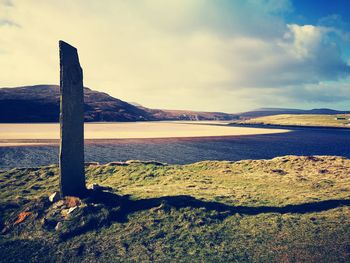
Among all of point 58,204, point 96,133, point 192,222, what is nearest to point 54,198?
point 58,204

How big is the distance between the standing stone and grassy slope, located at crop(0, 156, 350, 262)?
1821 millimetres

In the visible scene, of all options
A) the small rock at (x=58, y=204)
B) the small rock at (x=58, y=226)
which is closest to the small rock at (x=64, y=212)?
the small rock at (x=58, y=204)

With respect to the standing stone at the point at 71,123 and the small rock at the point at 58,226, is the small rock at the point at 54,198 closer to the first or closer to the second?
the standing stone at the point at 71,123

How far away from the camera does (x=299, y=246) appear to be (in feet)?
37.6

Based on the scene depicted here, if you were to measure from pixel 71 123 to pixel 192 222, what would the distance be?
352 inches

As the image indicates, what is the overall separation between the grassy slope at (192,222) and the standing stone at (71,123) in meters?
1.82

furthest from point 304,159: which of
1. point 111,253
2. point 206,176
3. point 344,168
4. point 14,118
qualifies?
point 14,118

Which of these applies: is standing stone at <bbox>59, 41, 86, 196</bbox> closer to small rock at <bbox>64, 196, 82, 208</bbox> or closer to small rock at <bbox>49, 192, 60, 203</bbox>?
small rock at <bbox>49, 192, 60, 203</bbox>

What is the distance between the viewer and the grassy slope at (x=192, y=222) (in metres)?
11.4

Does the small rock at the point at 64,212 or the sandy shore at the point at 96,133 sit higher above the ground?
the sandy shore at the point at 96,133

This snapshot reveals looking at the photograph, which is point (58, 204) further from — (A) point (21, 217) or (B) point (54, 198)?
(A) point (21, 217)

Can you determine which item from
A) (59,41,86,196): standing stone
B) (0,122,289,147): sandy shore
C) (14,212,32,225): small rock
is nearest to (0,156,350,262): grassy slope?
(14,212,32,225): small rock

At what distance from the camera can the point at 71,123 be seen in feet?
53.8

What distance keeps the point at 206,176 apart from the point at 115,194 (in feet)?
30.4
